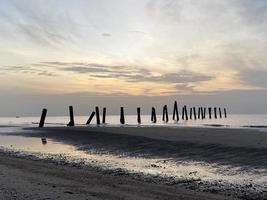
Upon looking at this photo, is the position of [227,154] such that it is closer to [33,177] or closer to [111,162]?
[111,162]

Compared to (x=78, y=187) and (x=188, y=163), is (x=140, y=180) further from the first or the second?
(x=188, y=163)

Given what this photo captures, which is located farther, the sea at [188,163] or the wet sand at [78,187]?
the sea at [188,163]

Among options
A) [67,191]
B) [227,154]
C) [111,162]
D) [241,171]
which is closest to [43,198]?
[67,191]

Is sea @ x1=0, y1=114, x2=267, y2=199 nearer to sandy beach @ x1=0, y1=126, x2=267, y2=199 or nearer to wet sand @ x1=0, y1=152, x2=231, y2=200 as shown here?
sandy beach @ x1=0, y1=126, x2=267, y2=199

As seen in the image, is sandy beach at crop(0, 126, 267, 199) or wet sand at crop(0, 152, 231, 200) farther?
sandy beach at crop(0, 126, 267, 199)

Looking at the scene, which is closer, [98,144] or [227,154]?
[227,154]

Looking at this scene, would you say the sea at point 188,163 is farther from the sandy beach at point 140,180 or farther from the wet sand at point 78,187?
the wet sand at point 78,187

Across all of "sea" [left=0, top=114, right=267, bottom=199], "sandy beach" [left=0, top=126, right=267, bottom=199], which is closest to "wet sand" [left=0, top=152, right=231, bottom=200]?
"sandy beach" [left=0, top=126, right=267, bottom=199]

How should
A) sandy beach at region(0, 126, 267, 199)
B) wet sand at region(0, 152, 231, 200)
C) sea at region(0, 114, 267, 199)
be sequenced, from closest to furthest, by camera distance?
wet sand at region(0, 152, 231, 200) < sandy beach at region(0, 126, 267, 199) < sea at region(0, 114, 267, 199)

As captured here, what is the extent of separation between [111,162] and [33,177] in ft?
17.5

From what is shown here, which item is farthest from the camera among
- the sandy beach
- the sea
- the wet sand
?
the sea

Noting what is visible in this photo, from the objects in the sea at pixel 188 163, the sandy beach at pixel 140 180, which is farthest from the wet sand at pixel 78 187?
the sea at pixel 188 163

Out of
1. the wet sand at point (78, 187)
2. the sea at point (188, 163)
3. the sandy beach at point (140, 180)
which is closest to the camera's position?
the wet sand at point (78, 187)

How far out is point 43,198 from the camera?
8703 mm
